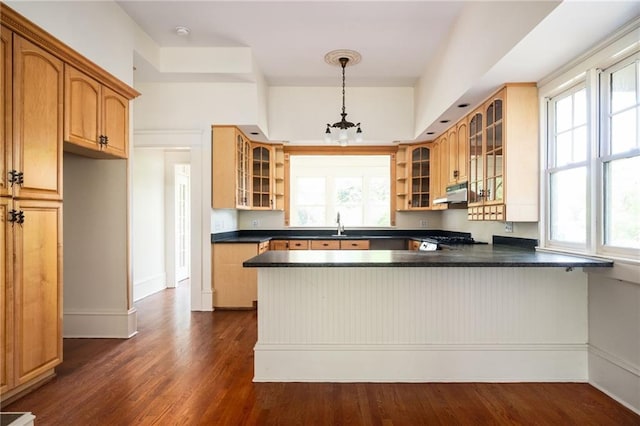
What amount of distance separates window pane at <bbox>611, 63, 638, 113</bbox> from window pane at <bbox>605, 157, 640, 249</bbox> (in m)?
0.35

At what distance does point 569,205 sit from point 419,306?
142 cm

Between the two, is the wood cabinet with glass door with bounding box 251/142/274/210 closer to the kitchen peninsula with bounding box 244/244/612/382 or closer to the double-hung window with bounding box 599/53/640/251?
the kitchen peninsula with bounding box 244/244/612/382

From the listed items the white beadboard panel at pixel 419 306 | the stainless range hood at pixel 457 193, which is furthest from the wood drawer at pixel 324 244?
the white beadboard panel at pixel 419 306

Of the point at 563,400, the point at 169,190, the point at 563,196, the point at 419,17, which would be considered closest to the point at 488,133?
the point at 563,196

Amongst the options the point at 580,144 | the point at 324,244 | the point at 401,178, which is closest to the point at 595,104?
the point at 580,144

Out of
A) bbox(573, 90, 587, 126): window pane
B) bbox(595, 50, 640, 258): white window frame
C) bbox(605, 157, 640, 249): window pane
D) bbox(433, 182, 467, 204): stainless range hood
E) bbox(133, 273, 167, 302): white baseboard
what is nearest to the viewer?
bbox(605, 157, 640, 249): window pane

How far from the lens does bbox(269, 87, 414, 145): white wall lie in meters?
5.23

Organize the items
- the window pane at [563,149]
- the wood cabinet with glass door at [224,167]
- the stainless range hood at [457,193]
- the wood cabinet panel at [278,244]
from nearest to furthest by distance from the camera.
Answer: the window pane at [563,149] < the stainless range hood at [457,193] < the wood cabinet with glass door at [224,167] < the wood cabinet panel at [278,244]

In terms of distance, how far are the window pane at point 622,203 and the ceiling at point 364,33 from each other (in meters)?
0.83

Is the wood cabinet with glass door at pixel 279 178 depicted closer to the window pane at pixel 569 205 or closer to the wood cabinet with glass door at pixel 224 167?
the wood cabinet with glass door at pixel 224 167

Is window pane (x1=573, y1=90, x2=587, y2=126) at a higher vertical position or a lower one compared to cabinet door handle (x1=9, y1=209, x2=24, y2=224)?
higher

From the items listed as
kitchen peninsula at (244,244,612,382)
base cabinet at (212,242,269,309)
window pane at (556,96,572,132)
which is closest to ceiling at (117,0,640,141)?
window pane at (556,96,572,132)

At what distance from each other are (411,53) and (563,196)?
2290mm

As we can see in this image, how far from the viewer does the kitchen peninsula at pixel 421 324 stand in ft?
8.40
